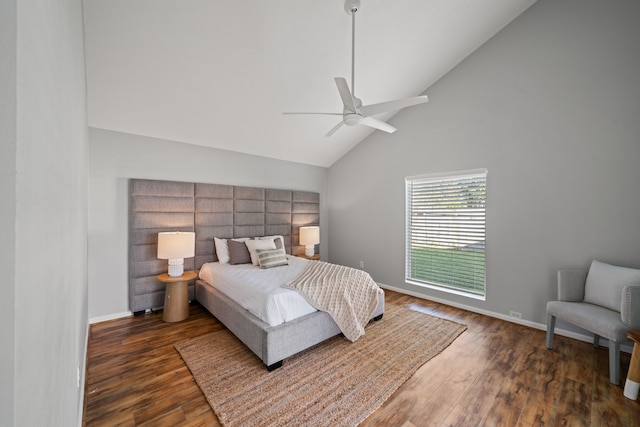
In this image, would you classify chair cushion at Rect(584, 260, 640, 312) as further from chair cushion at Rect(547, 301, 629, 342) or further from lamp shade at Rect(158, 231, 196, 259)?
lamp shade at Rect(158, 231, 196, 259)

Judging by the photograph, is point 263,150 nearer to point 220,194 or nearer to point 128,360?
point 220,194

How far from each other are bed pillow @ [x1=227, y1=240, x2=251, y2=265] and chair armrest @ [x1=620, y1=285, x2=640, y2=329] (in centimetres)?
387

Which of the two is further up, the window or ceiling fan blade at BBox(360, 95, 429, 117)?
ceiling fan blade at BBox(360, 95, 429, 117)

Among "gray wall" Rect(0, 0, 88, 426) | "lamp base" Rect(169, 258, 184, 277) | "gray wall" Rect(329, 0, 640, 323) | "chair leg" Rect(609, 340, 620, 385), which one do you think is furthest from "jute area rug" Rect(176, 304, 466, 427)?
"gray wall" Rect(0, 0, 88, 426)

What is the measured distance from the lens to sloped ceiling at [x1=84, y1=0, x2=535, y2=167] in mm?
2264

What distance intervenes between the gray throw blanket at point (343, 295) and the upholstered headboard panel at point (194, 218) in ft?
5.49

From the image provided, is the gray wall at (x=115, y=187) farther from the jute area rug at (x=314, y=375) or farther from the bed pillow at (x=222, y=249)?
the jute area rug at (x=314, y=375)

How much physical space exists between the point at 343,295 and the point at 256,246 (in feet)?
5.29

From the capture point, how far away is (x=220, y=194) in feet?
12.9

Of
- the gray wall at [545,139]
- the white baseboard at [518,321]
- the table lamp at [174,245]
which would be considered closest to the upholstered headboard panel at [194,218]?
the table lamp at [174,245]

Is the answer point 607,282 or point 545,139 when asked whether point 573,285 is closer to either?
point 607,282

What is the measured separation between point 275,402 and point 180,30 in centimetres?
316

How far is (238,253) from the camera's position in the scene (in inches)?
145

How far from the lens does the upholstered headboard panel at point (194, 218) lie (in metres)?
3.28
